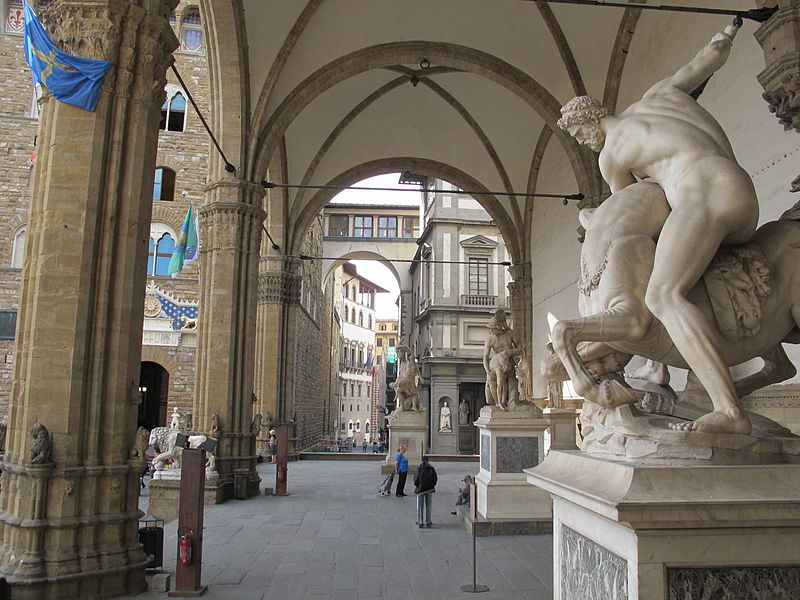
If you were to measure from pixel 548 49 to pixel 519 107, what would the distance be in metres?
3.80

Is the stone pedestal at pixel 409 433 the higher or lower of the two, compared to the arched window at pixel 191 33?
lower

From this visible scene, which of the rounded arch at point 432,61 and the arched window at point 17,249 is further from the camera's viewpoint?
the arched window at point 17,249

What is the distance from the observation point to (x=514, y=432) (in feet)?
31.5

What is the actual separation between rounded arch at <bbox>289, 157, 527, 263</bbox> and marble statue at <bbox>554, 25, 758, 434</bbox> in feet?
61.5

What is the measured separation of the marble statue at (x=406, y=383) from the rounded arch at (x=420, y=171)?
5438mm

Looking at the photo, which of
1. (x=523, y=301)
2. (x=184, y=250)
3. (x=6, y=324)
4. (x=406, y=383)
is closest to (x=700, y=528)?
(x=184, y=250)

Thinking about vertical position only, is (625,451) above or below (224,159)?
below

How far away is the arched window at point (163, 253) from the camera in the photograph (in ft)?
71.3

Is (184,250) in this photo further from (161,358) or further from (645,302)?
(645,302)

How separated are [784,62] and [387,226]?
130ft

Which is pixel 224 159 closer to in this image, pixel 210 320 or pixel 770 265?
pixel 210 320

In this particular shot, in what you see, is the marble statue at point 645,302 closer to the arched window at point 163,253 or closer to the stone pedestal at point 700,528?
the stone pedestal at point 700,528

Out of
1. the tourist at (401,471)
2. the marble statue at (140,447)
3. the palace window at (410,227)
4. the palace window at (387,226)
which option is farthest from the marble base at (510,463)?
the palace window at (410,227)

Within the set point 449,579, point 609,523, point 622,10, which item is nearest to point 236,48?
point 622,10
